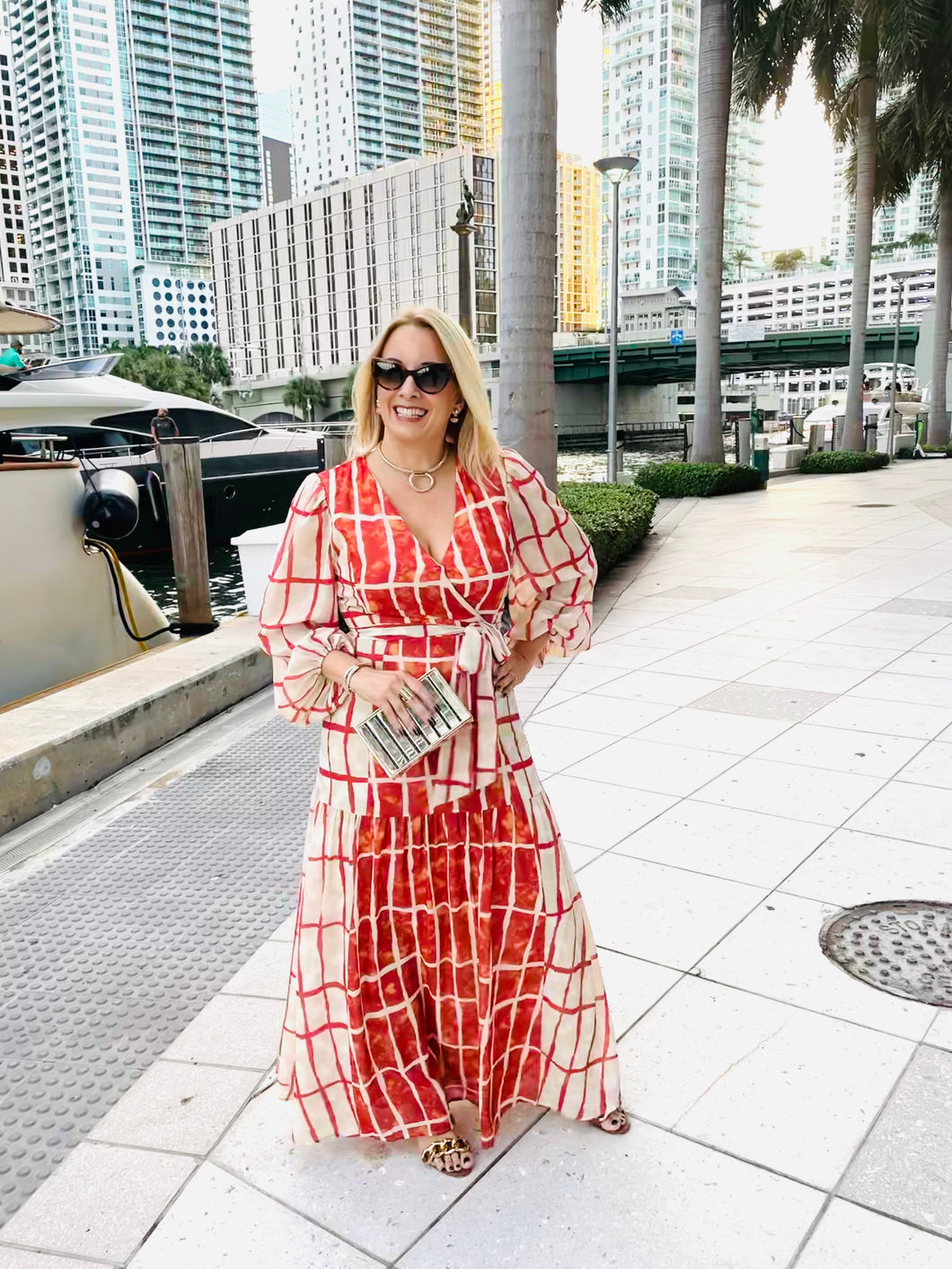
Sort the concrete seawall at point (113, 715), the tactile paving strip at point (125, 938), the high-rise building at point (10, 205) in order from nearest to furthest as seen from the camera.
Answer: the tactile paving strip at point (125, 938), the concrete seawall at point (113, 715), the high-rise building at point (10, 205)

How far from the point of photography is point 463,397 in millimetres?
1932

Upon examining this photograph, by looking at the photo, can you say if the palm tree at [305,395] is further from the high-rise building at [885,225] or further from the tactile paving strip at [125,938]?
the tactile paving strip at [125,938]

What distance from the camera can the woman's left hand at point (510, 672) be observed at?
6.42 ft

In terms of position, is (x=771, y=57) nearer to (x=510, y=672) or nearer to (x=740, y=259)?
(x=510, y=672)

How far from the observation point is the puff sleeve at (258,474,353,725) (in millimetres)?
1917

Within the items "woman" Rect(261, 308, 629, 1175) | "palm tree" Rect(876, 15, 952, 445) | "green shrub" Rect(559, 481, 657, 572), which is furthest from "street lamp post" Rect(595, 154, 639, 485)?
"woman" Rect(261, 308, 629, 1175)

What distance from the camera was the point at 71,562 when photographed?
7.74 m

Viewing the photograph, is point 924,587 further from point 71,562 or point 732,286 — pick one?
point 732,286

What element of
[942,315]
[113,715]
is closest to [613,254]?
[113,715]

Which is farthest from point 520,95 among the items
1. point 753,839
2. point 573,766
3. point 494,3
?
point 753,839

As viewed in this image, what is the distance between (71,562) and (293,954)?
649 cm

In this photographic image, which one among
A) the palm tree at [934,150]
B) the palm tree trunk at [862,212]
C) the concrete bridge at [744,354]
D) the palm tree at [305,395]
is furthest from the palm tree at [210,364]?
the palm tree trunk at [862,212]

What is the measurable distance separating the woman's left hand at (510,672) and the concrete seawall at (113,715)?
2.89 metres

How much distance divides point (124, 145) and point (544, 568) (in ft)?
598
